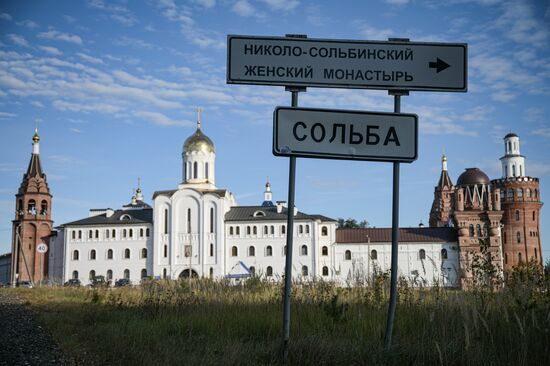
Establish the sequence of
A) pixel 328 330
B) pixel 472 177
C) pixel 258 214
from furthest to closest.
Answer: pixel 472 177 → pixel 258 214 → pixel 328 330

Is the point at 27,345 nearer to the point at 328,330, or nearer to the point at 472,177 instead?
the point at 328,330

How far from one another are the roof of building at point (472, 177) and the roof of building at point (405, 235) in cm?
803

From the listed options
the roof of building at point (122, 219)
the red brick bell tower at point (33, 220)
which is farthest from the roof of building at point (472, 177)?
the red brick bell tower at point (33, 220)

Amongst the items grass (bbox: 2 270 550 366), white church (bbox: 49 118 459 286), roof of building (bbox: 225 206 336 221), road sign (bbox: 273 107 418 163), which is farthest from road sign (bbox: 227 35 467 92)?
roof of building (bbox: 225 206 336 221)

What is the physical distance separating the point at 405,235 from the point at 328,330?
182ft

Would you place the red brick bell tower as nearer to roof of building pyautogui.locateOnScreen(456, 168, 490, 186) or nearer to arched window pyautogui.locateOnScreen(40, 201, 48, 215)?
arched window pyautogui.locateOnScreen(40, 201, 48, 215)

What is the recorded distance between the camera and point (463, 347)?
4.81 metres

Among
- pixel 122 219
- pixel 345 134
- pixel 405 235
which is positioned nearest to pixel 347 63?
pixel 345 134

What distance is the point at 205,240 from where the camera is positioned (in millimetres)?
60031

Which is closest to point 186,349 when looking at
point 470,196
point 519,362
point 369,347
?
point 369,347

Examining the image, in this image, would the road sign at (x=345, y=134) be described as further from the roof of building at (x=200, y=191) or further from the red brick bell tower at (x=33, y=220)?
the red brick bell tower at (x=33, y=220)

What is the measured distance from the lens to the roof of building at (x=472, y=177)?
213ft

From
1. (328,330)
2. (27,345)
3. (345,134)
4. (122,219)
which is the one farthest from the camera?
(122,219)

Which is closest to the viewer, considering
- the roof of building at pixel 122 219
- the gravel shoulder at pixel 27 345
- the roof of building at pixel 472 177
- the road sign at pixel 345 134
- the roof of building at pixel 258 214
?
the gravel shoulder at pixel 27 345
